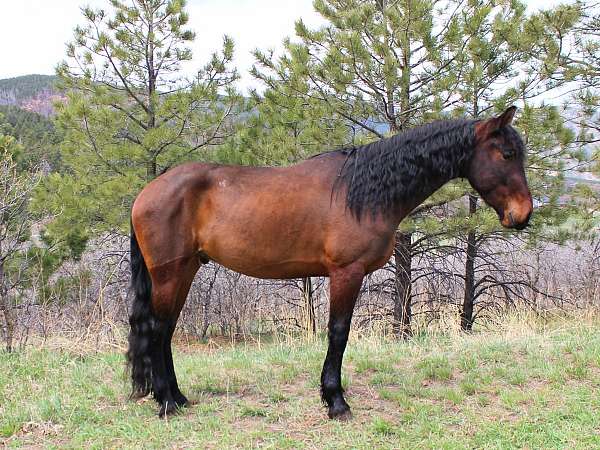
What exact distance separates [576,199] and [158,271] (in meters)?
6.98

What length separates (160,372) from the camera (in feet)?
11.9

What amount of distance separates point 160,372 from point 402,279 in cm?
530

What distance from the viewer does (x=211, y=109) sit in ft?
29.3

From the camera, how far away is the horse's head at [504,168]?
322 centimetres

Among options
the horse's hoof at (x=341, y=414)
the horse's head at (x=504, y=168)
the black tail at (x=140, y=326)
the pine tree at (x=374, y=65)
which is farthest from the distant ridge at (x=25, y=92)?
the horse's head at (x=504, y=168)

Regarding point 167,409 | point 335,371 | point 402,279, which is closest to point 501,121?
point 335,371

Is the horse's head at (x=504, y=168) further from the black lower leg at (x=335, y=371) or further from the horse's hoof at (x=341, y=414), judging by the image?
the horse's hoof at (x=341, y=414)

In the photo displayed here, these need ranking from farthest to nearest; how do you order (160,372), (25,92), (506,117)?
(25,92) < (160,372) < (506,117)

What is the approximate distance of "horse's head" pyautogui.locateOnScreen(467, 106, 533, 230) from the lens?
3.22 metres

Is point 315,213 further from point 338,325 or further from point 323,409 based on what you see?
point 323,409

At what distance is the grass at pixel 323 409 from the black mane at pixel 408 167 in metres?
1.41

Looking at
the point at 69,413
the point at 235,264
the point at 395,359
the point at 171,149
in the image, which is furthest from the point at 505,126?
the point at 171,149

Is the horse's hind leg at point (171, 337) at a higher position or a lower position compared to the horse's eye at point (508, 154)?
lower

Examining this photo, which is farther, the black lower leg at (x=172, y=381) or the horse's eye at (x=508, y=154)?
the black lower leg at (x=172, y=381)
